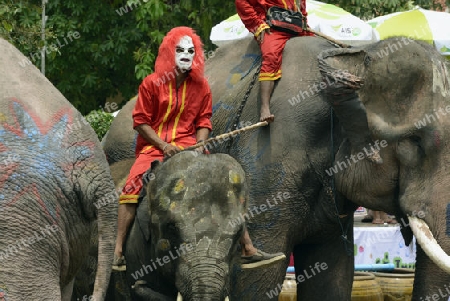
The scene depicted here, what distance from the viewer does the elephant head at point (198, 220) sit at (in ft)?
19.3

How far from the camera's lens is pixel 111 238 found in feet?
16.3

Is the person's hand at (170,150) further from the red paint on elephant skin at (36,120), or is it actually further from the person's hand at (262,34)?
the red paint on elephant skin at (36,120)

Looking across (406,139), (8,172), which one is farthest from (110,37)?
(8,172)

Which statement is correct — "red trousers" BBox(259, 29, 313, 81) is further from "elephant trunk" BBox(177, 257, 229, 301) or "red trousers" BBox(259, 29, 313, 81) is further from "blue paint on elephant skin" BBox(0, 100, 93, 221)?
"blue paint on elephant skin" BBox(0, 100, 93, 221)

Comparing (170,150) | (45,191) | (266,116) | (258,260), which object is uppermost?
(45,191)

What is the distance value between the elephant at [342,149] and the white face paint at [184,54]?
615 mm

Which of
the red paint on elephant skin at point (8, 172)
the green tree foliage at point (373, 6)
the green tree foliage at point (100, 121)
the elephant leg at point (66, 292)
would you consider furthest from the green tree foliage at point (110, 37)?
the red paint on elephant skin at point (8, 172)

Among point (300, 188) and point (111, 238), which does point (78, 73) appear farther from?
point (111, 238)

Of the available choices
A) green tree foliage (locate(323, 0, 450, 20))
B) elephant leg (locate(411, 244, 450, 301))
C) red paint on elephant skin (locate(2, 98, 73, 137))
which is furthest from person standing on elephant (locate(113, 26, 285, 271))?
green tree foliage (locate(323, 0, 450, 20))

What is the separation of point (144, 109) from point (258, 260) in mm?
1210

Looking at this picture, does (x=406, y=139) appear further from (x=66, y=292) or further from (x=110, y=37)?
(x=110, y=37)

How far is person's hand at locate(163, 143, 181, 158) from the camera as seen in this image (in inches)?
261

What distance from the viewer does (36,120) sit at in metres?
4.59

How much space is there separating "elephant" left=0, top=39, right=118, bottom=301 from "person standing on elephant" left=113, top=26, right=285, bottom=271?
2015 millimetres
